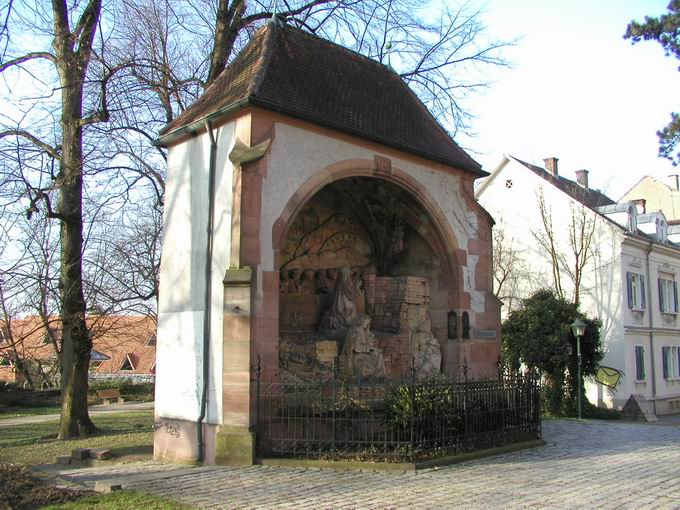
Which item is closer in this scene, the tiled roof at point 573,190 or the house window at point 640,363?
the house window at point 640,363

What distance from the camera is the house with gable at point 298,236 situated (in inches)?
435

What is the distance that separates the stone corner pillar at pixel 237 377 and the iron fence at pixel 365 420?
20cm

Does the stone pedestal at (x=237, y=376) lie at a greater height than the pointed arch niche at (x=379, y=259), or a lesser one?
lesser

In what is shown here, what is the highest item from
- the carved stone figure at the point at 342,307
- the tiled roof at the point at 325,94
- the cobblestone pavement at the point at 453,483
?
the tiled roof at the point at 325,94

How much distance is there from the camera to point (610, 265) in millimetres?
28500

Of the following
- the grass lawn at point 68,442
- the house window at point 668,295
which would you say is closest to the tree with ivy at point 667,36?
the grass lawn at point 68,442

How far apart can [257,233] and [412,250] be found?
5665 millimetres

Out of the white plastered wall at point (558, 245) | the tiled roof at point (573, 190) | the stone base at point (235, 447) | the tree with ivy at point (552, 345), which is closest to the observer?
the stone base at point (235, 447)

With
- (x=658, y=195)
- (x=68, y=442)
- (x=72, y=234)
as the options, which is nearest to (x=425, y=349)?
(x=68, y=442)

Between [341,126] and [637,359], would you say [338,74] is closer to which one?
[341,126]

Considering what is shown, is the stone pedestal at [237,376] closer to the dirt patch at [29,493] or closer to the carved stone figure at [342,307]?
the dirt patch at [29,493]

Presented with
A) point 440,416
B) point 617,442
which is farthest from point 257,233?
point 617,442

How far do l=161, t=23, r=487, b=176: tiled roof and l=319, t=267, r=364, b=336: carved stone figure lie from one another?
9.74 feet

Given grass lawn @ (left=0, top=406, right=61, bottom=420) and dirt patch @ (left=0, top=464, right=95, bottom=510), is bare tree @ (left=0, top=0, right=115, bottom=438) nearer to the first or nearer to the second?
dirt patch @ (left=0, top=464, right=95, bottom=510)
